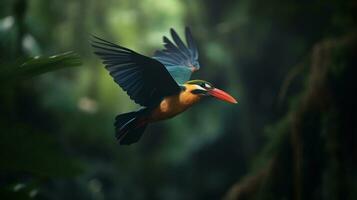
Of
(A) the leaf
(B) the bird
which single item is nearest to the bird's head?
(B) the bird

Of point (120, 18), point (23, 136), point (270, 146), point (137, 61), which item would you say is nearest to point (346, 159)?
point (270, 146)

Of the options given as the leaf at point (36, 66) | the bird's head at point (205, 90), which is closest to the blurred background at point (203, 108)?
the leaf at point (36, 66)

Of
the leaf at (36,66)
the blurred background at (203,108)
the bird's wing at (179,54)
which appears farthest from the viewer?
the blurred background at (203,108)

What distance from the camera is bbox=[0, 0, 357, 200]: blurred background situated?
1745 mm

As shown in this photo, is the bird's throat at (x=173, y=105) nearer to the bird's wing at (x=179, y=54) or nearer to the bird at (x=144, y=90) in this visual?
the bird at (x=144, y=90)

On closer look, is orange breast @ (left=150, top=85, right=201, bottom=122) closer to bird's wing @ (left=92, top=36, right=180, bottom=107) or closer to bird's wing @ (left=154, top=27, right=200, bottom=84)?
bird's wing @ (left=92, top=36, right=180, bottom=107)

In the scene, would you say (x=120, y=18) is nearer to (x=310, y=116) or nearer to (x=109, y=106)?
(x=109, y=106)

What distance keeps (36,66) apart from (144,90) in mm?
98

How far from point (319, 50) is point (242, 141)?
1.70 metres

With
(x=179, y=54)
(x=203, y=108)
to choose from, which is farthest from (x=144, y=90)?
(x=203, y=108)

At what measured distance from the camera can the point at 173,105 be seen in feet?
1.81

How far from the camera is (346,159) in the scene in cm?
180

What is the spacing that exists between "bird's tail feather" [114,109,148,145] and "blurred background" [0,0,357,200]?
61 mm

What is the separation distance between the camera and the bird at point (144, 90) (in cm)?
54
